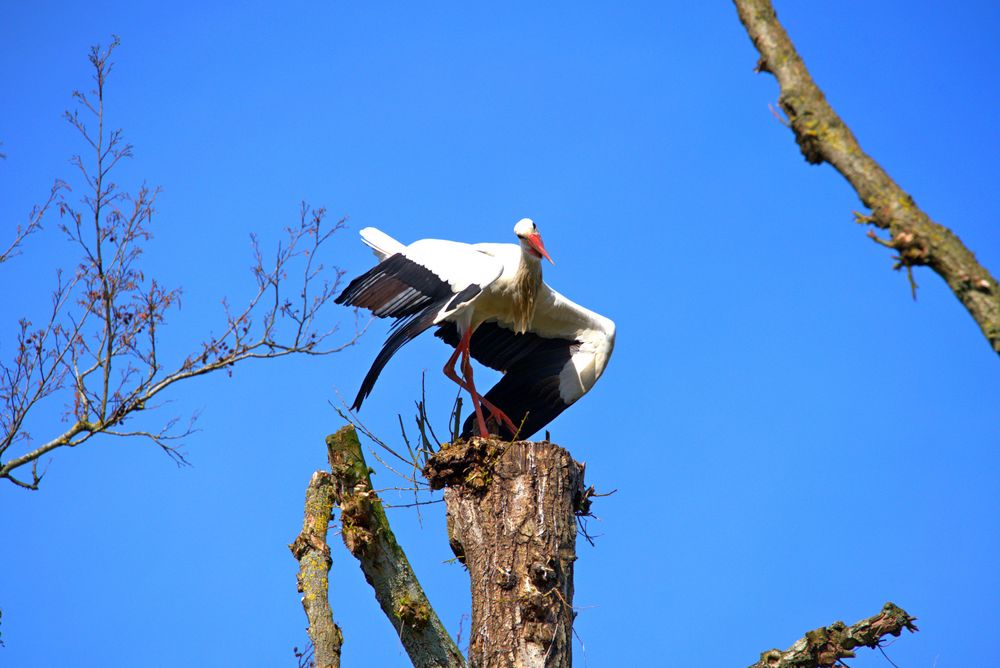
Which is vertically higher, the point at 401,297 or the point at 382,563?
the point at 401,297

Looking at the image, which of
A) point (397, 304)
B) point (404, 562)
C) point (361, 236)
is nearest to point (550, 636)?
point (404, 562)

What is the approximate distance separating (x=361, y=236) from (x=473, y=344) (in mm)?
1268

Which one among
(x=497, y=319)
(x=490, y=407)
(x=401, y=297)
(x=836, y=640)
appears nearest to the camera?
(x=836, y=640)

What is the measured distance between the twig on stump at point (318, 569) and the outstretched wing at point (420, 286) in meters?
1.52

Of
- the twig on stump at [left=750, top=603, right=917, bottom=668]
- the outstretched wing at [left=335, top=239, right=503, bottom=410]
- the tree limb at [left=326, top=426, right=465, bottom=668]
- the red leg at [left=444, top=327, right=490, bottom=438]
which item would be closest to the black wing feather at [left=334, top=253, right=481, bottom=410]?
the outstretched wing at [left=335, top=239, right=503, bottom=410]

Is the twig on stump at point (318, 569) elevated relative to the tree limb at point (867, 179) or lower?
elevated

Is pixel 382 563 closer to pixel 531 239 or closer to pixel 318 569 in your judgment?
pixel 318 569

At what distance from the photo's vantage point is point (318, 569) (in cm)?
568

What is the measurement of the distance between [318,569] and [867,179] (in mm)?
3838

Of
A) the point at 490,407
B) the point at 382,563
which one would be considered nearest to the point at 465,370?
the point at 490,407

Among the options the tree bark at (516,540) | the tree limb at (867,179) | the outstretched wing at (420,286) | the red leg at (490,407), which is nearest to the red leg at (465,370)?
the red leg at (490,407)

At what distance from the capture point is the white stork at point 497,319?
24.6 feet

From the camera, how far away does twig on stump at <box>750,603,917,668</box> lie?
5.46 m

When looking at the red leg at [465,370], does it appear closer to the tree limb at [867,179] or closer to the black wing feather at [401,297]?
the black wing feather at [401,297]
